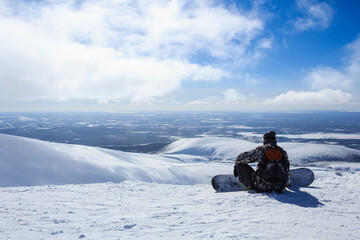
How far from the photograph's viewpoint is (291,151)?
63.7 metres

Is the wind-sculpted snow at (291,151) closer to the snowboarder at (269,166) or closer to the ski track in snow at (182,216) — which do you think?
the snowboarder at (269,166)

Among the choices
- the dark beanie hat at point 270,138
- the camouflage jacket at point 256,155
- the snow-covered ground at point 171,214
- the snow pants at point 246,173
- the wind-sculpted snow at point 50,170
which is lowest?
the wind-sculpted snow at point 50,170

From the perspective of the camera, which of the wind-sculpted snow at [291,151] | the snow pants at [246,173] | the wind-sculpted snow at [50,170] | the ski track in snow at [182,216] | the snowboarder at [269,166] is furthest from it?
the wind-sculpted snow at [291,151]

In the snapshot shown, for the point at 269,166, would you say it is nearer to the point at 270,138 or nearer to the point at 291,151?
the point at 270,138

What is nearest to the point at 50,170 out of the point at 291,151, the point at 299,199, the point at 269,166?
the point at 269,166

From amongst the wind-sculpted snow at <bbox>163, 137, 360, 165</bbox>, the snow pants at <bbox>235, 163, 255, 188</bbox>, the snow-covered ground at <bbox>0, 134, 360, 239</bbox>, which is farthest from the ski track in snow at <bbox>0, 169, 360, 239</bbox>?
the wind-sculpted snow at <bbox>163, 137, 360, 165</bbox>

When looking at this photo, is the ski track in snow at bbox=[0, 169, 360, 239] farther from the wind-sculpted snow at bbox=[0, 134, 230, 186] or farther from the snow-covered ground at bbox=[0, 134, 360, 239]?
the wind-sculpted snow at bbox=[0, 134, 230, 186]

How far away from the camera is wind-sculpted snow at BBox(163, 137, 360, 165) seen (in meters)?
58.9

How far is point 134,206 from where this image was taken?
477 centimetres

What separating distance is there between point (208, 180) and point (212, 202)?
1317cm

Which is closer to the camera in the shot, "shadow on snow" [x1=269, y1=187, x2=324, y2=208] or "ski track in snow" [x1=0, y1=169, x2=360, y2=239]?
"ski track in snow" [x1=0, y1=169, x2=360, y2=239]

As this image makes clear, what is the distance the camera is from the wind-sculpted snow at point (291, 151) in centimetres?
5891

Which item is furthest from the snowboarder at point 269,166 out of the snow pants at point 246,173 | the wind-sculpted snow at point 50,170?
the wind-sculpted snow at point 50,170

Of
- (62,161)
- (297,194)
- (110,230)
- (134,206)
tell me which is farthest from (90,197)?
(62,161)
